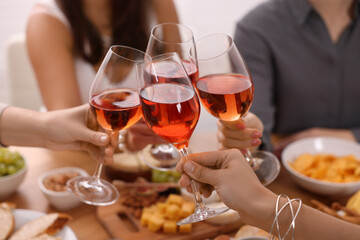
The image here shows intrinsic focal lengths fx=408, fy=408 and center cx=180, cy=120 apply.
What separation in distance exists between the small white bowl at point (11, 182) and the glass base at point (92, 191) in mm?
320

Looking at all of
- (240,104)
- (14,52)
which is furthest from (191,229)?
(14,52)

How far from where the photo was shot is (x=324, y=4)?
2.12 meters

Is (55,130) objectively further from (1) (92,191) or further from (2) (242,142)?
(2) (242,142)

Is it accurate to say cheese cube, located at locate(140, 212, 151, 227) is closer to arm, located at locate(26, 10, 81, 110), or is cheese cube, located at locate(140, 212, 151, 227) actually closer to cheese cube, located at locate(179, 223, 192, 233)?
cheese cube, located at locate(179, 223, 192, 233)

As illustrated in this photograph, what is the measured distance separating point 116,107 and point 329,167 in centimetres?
93

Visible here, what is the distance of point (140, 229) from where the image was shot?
4.43 ft

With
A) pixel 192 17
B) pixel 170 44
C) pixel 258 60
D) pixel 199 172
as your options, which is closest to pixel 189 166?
pixel 199 172

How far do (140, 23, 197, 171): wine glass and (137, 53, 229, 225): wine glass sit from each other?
0.57 ft

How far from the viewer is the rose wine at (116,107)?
1.03 metres

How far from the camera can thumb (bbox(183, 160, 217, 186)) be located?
86 cm

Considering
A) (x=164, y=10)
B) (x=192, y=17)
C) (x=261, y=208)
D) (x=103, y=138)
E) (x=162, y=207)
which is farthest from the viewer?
(x=192, y=17)

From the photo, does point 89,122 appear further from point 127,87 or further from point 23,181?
point 23,181

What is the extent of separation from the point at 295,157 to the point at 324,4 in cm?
91

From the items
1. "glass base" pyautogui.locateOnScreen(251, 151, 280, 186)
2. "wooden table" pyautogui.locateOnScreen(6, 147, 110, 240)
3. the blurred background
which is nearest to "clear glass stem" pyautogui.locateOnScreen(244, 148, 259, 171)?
"glass base" pyautogui.locateOnScreen(251, 151, 280, 186)
